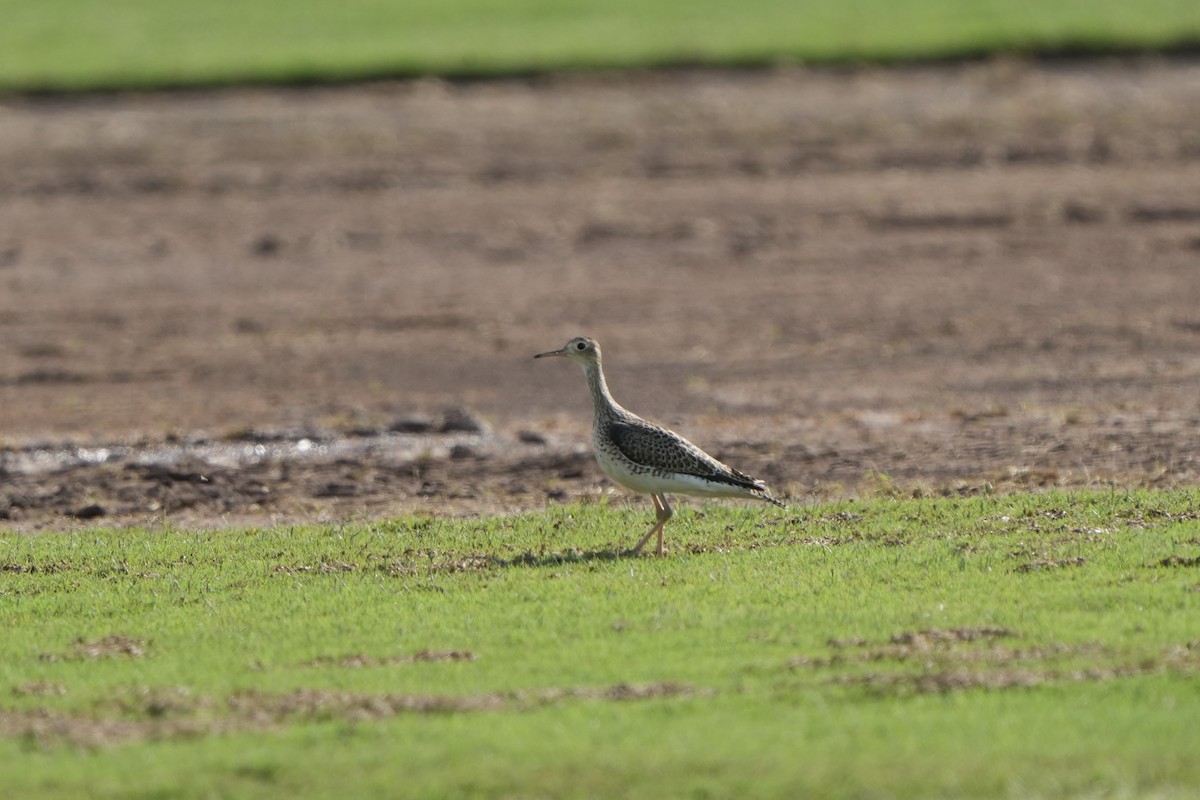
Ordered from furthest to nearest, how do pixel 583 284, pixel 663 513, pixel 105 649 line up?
pixel 583 284, pixel 663 513, pixel 105 649

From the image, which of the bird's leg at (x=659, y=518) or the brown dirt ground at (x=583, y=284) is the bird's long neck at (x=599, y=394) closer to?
the bird's leg at (x=659, y=518)

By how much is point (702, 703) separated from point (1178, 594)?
301 centimetres

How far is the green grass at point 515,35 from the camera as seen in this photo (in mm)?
31922

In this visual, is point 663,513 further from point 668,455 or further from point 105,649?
point 105,649

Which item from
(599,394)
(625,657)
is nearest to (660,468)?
(599,394)

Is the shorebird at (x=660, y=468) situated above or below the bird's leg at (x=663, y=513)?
above

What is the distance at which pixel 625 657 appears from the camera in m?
10.1

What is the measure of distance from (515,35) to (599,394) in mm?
22406

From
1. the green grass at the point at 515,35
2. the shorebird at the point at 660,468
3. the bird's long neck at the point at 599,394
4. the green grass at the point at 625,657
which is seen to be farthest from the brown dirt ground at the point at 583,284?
the shorebird at the point at 660,468

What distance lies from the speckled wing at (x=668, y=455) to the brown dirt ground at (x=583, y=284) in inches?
82.6

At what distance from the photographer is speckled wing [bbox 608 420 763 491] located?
12461mm

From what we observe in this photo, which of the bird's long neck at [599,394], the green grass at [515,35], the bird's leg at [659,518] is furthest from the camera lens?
the green grass at [515,35]

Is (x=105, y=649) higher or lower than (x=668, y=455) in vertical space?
lower

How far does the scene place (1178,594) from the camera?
10.8 metres
